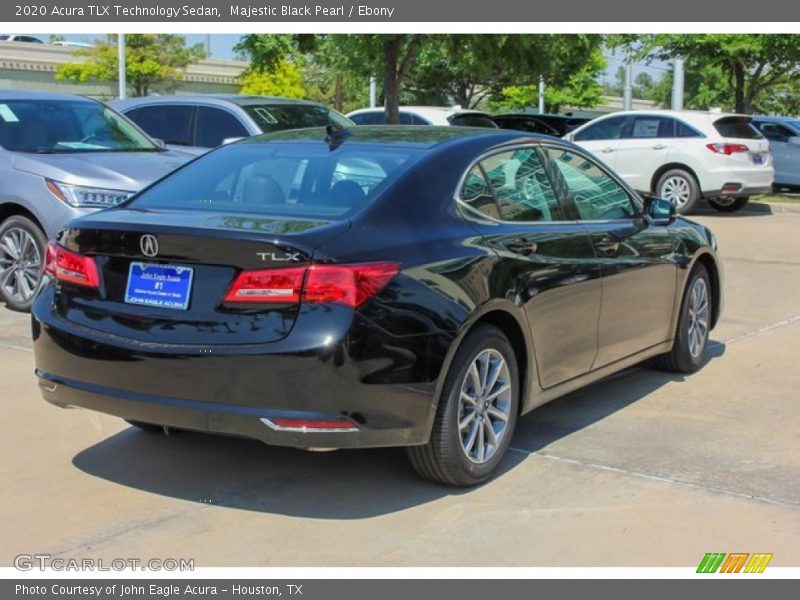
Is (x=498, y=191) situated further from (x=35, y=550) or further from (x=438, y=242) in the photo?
(x=35, y=550)

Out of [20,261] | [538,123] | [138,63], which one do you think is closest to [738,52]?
[538,123]

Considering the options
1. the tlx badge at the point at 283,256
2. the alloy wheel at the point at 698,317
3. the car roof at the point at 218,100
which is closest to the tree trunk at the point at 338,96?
the car roof at the point at 218,100

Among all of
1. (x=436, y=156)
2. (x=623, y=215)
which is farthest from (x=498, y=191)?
(x=623, y=215)

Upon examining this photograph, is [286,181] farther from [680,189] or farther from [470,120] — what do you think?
[470,120]

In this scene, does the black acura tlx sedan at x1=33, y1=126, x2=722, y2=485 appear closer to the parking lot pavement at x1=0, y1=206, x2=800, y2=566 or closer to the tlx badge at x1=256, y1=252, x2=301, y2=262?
the tlx badge at x1=256, y1=252, x2=301, y2=262

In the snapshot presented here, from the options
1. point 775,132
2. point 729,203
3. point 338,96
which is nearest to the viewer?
point 729,203

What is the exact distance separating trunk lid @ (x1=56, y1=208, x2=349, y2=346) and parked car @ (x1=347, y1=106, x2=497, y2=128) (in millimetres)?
15655

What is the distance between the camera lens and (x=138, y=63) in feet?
162

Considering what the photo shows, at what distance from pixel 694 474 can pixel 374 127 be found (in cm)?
244

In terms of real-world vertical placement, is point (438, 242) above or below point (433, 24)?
below

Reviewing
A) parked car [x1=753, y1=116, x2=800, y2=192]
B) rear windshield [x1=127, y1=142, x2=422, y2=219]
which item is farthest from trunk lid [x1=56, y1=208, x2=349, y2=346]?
parked car [x1=753, y1=116, x2=800, y2=192]

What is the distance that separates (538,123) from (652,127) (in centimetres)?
365

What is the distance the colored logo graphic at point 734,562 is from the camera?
14.0 ft

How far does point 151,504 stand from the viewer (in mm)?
4848
